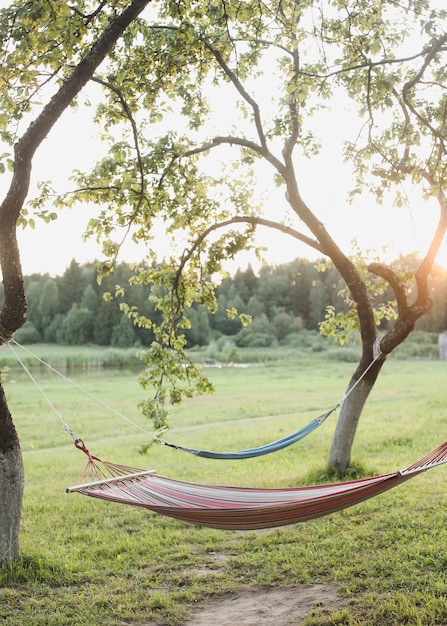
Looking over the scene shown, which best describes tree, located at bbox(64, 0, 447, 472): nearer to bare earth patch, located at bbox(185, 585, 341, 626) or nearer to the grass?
the grass

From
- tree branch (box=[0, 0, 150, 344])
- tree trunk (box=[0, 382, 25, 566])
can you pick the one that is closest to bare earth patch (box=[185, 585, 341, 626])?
tree trunk (box=[0, 382, 25, 566])

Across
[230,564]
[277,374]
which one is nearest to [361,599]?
[230,564]

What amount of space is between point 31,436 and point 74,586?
21.9ft

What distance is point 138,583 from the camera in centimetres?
341

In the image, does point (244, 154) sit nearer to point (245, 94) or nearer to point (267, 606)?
point (245, 94)

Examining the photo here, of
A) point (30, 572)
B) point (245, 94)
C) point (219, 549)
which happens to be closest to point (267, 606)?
point (219, 549)

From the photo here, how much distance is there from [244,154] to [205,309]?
76.5 feet

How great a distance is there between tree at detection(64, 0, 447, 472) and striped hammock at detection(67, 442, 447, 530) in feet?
4.54

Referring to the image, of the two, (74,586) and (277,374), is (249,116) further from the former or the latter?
(277,374)

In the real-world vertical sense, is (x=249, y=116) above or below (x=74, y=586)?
above

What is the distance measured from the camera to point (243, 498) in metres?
3.14

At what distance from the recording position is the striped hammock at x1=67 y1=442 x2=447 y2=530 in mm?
2811

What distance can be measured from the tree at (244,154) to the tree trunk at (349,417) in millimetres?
10

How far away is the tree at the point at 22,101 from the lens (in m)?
3.11
